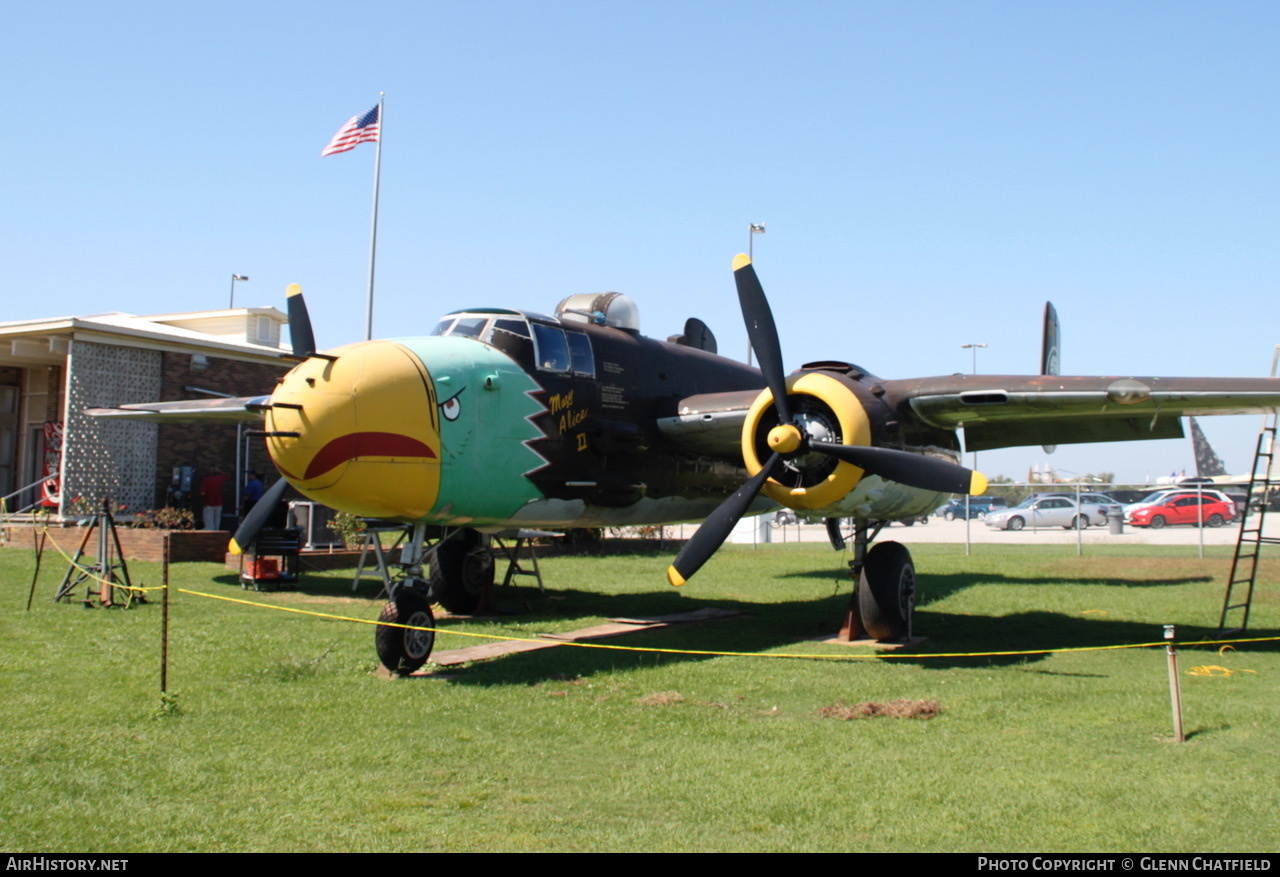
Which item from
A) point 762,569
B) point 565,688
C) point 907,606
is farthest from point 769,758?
point 762,569

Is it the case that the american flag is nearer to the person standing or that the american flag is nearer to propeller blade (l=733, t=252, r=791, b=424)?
the person standing

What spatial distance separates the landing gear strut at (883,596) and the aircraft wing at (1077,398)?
1.84 metres

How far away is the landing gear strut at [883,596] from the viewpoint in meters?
12.8

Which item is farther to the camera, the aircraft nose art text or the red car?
the red car

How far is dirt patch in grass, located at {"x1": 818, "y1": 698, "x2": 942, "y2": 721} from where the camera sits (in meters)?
8.67

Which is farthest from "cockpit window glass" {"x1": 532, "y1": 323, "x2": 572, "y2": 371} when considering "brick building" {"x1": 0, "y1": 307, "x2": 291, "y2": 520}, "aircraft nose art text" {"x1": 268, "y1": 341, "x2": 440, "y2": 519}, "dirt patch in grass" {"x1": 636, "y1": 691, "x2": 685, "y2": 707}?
"brick building" {"x1": 0, "y1": 307, "x2": 291, "y2": 520}

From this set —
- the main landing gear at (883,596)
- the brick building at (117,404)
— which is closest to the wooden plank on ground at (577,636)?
the main landing gear at (883,596)

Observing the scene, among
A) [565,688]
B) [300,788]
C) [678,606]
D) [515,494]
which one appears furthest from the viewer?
[678,606]

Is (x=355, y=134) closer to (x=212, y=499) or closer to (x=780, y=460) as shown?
(x=212, y=499)

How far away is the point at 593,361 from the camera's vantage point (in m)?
13.0

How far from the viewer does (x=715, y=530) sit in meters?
11.4

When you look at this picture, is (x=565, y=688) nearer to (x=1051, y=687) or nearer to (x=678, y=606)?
(x=1051, y=687)

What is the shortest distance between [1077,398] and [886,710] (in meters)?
4.88
